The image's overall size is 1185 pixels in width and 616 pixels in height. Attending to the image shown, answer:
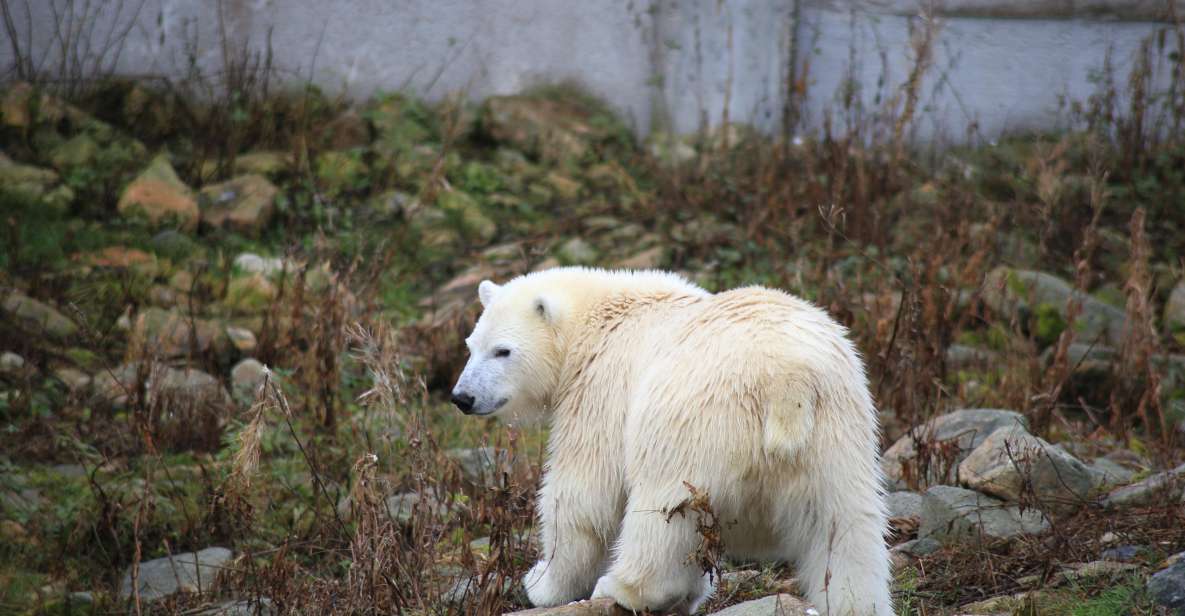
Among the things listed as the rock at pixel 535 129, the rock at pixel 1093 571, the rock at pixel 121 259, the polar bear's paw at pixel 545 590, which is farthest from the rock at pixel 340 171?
the rock at pixel 1093 571

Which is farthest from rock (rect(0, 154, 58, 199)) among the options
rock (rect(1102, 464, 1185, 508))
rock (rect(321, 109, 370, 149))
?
rock (rect(1102, 464, 1185, 508))

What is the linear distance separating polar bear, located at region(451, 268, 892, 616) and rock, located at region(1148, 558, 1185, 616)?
2.55 feet

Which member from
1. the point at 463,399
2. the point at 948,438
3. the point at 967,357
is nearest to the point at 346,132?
the point at 967,357

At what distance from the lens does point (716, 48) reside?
9.53 m

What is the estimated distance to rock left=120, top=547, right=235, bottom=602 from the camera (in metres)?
4.54

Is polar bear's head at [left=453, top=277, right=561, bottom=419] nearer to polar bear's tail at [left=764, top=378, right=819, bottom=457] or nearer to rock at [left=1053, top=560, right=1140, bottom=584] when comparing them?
polar bear's tail at [left=764, top=378, right=819, bottom=457]

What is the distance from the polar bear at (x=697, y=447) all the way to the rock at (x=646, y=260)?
4025 mm

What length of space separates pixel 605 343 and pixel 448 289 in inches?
164

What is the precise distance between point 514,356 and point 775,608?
3.84ft

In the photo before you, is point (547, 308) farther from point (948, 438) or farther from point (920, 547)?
point (948, 438)

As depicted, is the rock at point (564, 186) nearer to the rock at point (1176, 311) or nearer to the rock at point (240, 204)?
the rock at point (240, 204)

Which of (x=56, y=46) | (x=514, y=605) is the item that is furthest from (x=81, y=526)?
(x=56, y=46)

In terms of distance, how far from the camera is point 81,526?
4.99 meters

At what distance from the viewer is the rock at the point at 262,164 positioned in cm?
886
